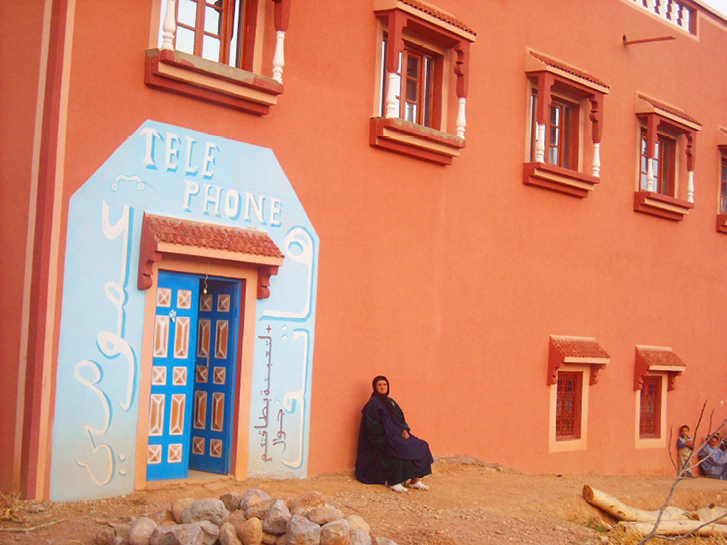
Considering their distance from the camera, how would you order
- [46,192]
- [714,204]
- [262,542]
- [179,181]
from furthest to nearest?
1. [714,204]
2. [179,181]
3. [46,192]
4. [262,542]

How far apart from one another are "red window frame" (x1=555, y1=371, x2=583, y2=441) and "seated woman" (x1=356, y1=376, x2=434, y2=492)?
3591 millimetres

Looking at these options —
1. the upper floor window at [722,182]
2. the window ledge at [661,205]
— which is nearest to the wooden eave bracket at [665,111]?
the upper floor window at [722,182]

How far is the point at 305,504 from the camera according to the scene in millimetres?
6367

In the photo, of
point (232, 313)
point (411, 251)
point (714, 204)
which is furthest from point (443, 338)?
point (714, 204)

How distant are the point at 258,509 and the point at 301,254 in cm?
307

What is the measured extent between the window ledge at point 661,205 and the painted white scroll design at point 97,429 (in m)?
9.12

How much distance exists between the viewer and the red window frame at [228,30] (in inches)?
314

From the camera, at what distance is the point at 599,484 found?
37.6 ft

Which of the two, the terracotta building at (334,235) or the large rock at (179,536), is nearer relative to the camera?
the large rock at (179,536)

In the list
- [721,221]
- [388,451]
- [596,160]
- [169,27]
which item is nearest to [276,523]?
[388,451]

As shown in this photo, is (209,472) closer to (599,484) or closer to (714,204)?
(599,484)

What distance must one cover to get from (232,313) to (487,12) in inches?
217

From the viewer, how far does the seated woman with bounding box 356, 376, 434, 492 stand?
343 inches

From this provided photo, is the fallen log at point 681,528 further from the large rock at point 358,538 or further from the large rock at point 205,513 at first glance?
the large rock at point 205,513
